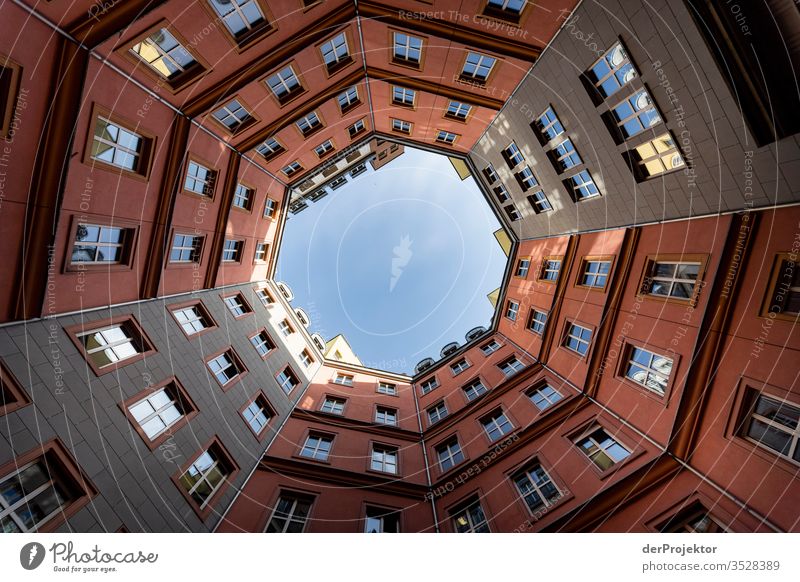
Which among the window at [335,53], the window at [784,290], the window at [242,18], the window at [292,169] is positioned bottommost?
the window at [784,290]

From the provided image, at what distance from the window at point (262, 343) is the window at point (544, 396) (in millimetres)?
19586

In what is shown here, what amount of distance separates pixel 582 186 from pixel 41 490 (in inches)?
1080

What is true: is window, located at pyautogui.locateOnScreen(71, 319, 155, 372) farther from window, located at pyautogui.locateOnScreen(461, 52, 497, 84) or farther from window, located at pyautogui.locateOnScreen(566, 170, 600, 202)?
window, located at pyautogui.locateOnScreen(566, 170, 600, 202)

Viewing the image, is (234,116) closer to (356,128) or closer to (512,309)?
(356,128)

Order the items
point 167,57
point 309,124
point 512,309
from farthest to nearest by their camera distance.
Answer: point 512,309
point 309,124
point 167,57

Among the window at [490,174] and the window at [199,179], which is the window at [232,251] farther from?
→ the window at [490,174]

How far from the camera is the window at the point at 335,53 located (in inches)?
716

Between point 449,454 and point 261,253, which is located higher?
point 261,253

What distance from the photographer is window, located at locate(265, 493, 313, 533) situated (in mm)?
16141

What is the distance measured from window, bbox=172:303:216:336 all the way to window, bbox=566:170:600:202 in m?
24.6

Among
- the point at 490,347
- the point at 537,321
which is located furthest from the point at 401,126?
the point at 490,347

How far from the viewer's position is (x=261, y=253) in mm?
27891

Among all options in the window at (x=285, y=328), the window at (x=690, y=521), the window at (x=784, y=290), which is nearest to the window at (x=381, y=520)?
the window at (x=690, y=521)

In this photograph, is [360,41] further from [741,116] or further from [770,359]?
[770,359]
